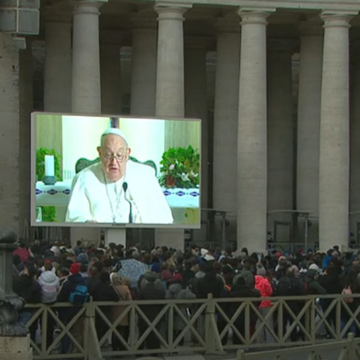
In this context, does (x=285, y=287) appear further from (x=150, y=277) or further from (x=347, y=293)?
(x=150, y=277)

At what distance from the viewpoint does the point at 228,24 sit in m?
75.9

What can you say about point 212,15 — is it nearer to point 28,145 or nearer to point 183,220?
point 28,145

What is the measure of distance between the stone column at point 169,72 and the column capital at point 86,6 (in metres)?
2.96

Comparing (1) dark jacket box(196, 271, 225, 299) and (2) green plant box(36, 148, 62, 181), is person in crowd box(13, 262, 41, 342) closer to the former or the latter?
(1) dark jacket box(196, 271, 225, 299)

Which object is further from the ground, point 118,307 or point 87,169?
point 87,169

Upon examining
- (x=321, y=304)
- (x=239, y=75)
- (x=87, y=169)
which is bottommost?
(x=321, y=304)

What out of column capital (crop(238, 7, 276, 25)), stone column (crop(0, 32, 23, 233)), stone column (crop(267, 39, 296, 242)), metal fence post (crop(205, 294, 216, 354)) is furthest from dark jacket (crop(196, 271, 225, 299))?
stone column (crop(267, 39, 296, 242))

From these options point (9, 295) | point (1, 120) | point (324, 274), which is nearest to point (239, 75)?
point (1, 120)

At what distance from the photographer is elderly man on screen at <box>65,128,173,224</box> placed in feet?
202

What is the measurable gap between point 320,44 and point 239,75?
4755 millimetres

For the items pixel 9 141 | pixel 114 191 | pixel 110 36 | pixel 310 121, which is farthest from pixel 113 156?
pixel 110 36

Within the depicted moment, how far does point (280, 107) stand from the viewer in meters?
81.8

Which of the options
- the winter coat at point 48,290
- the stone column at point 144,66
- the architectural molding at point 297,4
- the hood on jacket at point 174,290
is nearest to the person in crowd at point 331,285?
the hood on jacket at point 174,290

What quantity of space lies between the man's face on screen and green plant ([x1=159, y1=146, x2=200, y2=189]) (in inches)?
74.1
